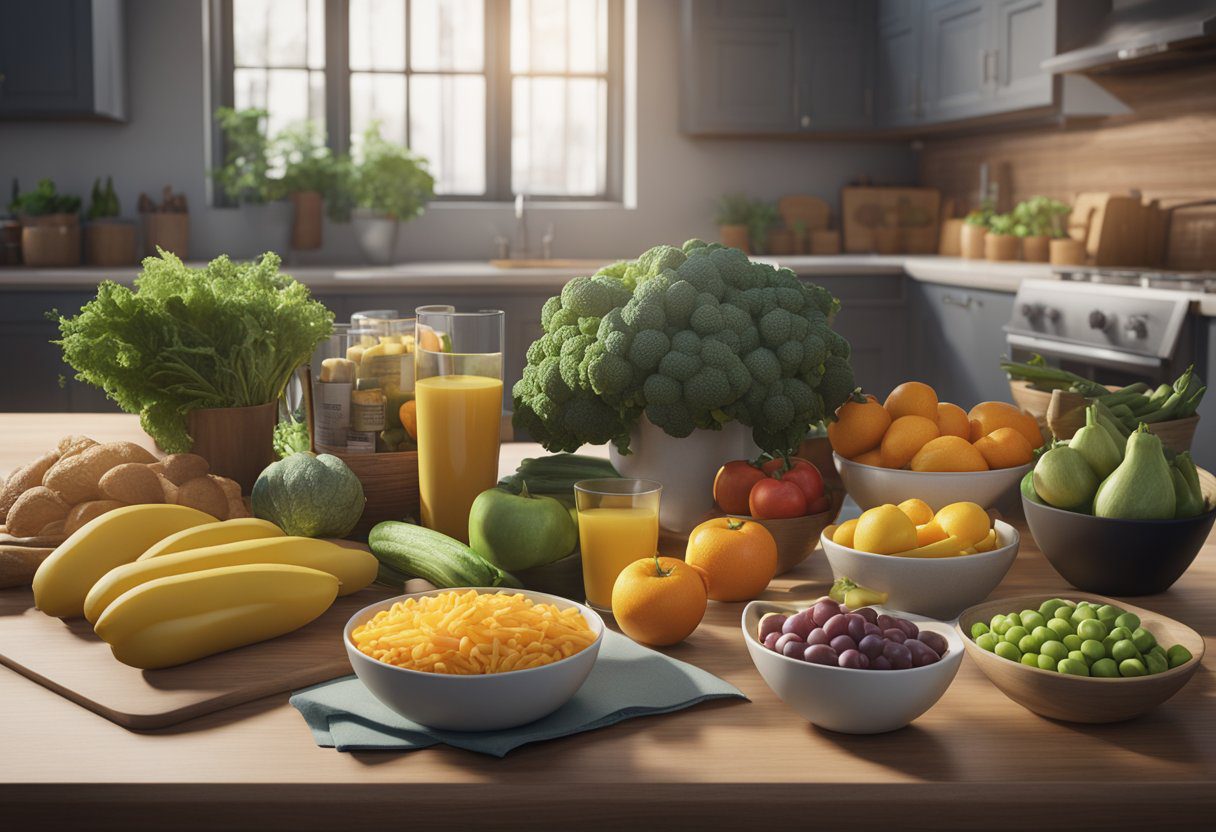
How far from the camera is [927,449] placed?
1.32 m

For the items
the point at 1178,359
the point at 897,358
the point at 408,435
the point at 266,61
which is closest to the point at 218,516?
the point at 408,435

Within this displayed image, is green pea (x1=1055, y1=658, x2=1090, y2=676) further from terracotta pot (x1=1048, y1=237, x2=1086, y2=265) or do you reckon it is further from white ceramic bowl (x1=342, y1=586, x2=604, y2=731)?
terracotta pot (x1=1048, y1=237, x2=1086, y2=265)

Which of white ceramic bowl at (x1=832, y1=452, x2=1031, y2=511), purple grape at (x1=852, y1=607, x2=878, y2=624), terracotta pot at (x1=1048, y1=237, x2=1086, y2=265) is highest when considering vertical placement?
terracotta pot at (x1=1048, y1=237, x2=1086, y2=265)

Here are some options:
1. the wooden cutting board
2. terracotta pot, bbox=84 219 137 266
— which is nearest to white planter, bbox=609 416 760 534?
the wooden cutting board

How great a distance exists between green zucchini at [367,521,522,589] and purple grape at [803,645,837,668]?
1.24ft

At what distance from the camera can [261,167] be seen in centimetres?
469

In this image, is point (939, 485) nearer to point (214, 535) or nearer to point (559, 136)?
point (214, 535)

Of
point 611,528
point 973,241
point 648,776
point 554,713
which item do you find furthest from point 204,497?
point 973,241

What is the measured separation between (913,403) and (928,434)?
5cm

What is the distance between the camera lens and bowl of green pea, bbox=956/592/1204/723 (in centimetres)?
85

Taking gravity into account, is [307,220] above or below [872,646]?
above

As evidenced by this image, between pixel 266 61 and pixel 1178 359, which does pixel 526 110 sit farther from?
pixel 1178 359

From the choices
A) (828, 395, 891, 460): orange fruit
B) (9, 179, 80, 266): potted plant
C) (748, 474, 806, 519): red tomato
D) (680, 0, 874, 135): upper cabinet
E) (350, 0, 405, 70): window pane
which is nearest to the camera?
(748, 474, 806, 519): red tomato

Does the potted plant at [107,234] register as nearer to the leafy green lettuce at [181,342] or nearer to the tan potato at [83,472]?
the leafy green lettuce at [181,342]
